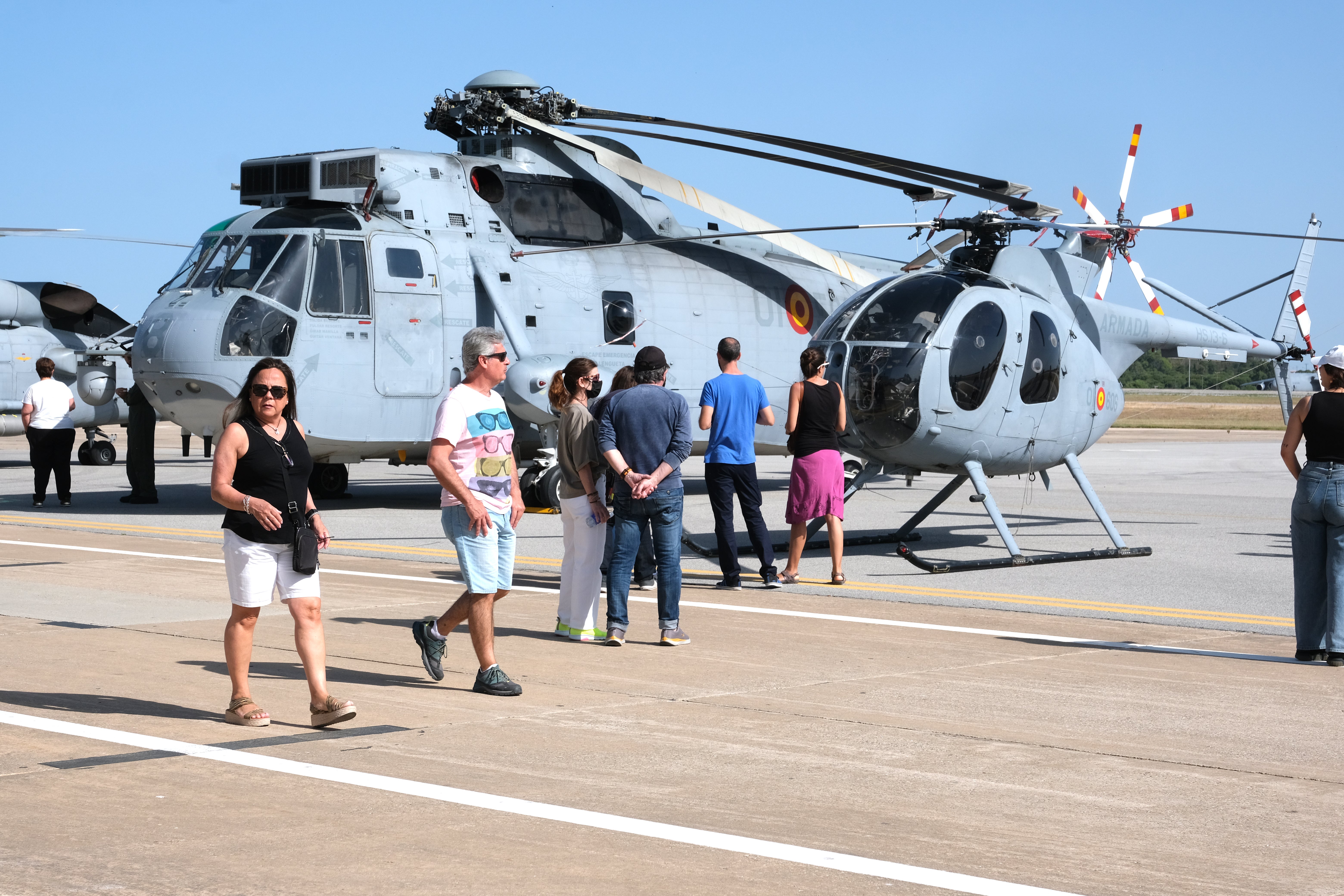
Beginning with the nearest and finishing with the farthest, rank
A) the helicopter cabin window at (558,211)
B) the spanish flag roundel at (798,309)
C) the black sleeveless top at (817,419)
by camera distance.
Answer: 1. the black sleeveless top at (817,419)
2. the helicopter cabin window at (558,211)
3. the spanish flag roundel at (798,309)

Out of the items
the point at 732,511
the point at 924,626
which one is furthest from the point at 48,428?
the point at 924,626

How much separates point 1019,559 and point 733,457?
10.2ft

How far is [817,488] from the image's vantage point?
39.1 ft

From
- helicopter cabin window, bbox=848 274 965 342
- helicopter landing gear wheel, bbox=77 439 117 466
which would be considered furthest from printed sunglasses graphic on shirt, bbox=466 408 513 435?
helicopter landing gear wheel, bbox=77 439 117 466

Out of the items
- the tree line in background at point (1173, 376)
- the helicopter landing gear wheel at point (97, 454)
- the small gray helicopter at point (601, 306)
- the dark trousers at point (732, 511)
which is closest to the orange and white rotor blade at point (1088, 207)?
the small gray helicopter at point (601, 306)

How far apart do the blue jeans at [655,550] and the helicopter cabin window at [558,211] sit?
958 cm

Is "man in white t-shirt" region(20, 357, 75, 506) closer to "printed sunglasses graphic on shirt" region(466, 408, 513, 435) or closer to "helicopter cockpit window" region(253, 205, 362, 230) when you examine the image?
"helicopter cockpit window" region(253, 205, 362, 230)

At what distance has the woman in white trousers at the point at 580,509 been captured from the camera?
354 inches

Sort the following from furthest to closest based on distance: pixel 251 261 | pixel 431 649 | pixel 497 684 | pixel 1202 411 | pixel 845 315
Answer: pixel 1202 411 → pixel 251 261 → pixel 845 315 → pixel 431 649 → pixel 497 684

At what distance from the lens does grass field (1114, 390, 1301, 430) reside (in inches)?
2458

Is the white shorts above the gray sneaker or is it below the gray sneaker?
above

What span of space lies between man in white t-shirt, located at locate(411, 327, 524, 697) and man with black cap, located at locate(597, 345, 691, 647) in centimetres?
146

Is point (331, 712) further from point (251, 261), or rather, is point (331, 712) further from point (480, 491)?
point (251, 261)

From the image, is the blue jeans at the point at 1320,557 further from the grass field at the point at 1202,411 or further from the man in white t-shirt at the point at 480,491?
the grass field at the point at 1202,411
